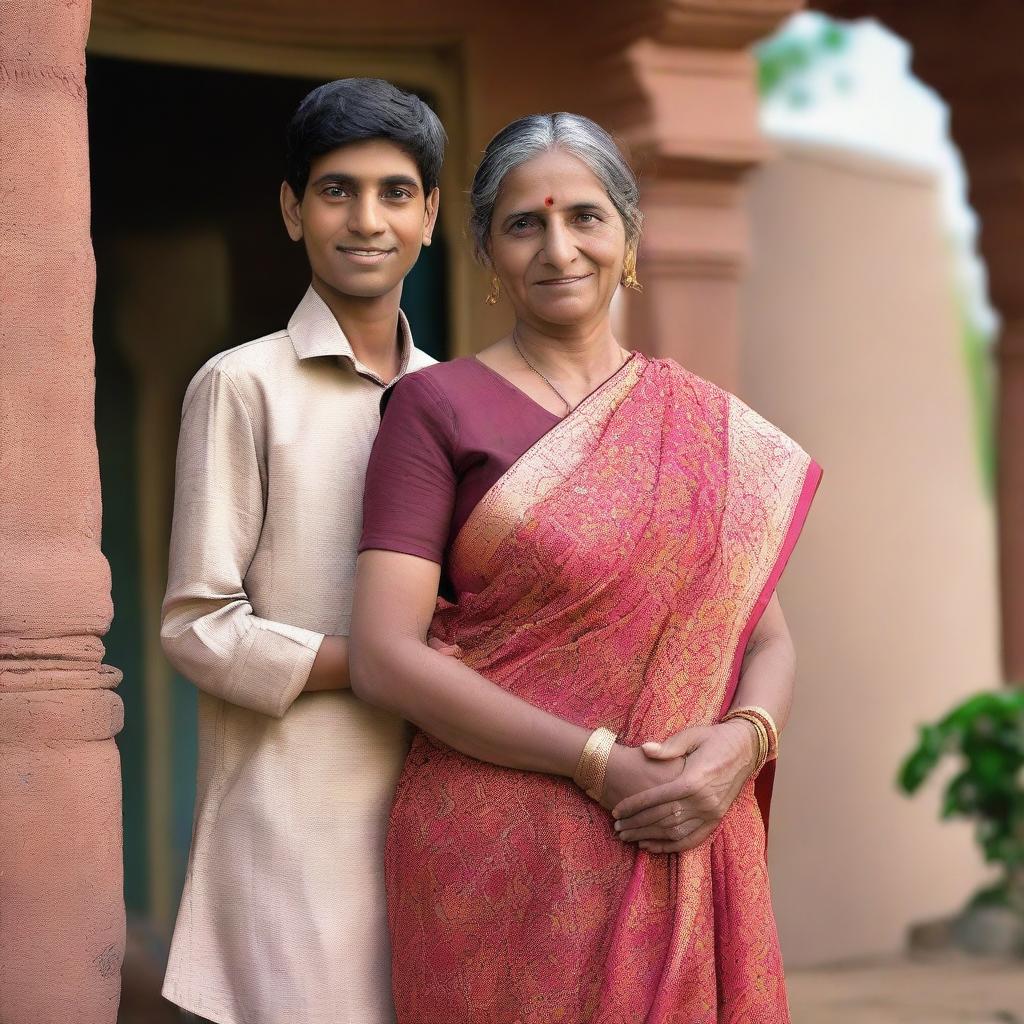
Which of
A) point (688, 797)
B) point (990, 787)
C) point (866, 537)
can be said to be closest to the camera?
point (688, 797)

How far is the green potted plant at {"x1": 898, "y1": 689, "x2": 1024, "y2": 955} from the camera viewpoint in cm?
651

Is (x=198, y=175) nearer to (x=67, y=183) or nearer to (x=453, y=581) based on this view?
(x=67, y=183)

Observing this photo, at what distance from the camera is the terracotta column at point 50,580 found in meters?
2.78

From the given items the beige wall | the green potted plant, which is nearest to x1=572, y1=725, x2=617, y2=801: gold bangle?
the green potted plant

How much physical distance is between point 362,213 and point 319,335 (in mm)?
210

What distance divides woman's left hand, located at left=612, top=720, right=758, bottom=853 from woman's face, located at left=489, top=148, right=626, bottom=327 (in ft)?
2.12

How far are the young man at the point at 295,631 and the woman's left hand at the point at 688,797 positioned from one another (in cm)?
44

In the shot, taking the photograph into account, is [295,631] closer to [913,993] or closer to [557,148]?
[557,148]

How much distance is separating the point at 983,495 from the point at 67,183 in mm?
5811

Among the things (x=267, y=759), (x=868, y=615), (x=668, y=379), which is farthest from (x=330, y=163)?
(x=868, y=615)

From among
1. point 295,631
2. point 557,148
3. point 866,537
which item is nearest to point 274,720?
point 295,631

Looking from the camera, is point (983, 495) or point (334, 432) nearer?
point (334, 432)

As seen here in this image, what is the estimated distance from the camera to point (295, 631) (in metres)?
2.62

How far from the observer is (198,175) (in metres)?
6.90
